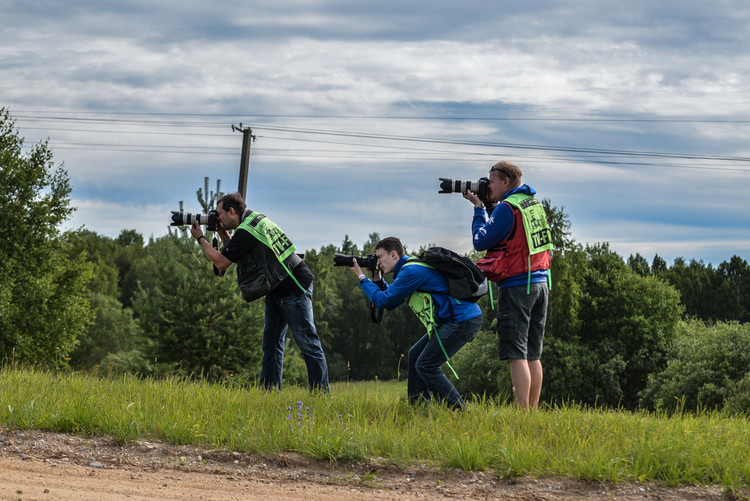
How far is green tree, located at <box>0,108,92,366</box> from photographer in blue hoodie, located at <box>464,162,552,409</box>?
28.1 metres

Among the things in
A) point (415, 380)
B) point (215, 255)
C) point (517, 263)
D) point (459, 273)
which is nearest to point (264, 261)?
point (215, 255)

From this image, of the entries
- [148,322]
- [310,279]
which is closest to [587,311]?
[148,322]

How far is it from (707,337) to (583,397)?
9121 mm

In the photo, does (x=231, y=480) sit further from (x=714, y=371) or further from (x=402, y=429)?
(x=714, y=371)

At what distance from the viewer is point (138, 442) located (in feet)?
18.8

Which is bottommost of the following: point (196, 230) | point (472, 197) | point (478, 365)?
point (478, 365)

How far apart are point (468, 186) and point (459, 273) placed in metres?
0.94

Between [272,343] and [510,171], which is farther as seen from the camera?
[272,343]

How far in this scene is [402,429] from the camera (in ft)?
18.9

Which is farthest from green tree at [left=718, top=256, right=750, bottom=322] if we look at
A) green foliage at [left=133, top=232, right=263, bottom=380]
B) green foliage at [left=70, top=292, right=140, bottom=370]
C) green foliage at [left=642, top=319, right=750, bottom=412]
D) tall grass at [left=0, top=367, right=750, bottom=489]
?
tall grass at [left=0, top=367, right=750, bottom=489]

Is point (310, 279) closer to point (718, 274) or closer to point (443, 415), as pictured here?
point (443, 415)

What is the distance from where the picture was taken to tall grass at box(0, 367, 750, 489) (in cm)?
494

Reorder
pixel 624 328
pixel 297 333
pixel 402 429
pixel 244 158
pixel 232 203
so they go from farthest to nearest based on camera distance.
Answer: pixel 624 328
pixel 244 158
pixel 232 203
pixel 297 333
pixel 402 429

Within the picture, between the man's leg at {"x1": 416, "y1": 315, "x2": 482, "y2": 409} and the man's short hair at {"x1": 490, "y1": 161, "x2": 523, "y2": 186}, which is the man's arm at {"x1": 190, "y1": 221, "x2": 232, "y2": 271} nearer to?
the man's leg at {"x1": 416, "y1": 315, "x2": 482, "y2": 409}
